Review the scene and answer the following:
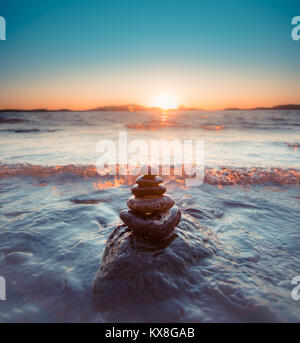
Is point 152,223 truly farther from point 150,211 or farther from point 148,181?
point 148,181

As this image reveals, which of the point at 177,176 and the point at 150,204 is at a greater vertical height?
the point at 150,204

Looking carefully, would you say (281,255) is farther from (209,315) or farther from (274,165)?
(274,165)

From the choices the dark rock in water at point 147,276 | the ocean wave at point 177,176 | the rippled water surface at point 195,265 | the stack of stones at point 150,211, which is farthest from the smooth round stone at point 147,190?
the ocean wave at point 177,176

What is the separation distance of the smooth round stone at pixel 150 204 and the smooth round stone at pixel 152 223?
0.08 meters

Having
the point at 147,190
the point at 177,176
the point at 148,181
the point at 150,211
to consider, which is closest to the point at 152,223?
the point at 150,211

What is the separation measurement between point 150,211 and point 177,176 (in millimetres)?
4445

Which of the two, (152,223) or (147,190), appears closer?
(152,223)

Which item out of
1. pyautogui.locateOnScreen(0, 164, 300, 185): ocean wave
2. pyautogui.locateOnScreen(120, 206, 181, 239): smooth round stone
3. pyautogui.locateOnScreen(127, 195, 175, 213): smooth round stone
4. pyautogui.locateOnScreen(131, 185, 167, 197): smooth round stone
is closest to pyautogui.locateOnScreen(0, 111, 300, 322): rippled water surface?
pyautogui.locateOnScreen(0, 164, 300, 185): ocean wave

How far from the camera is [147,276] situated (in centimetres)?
216

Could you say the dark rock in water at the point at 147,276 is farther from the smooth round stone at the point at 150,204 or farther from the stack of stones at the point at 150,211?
the smooth round stone at the point at 150,204

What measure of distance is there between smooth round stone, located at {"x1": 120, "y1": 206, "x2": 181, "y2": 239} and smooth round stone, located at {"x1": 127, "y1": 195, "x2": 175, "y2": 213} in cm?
8
